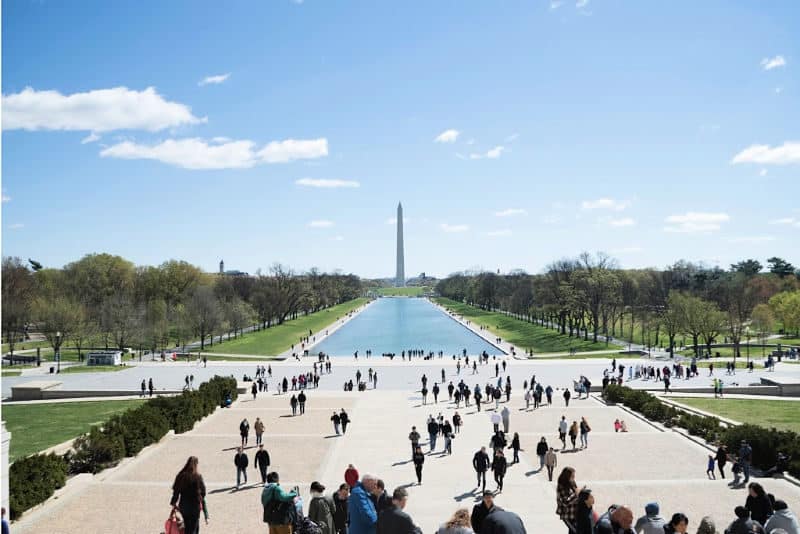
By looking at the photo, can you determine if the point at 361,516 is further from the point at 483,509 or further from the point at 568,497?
the point at 568,497

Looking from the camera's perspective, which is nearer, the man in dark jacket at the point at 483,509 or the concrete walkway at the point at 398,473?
the man in dark jacket at the point at 483,509

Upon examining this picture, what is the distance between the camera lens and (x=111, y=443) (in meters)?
20.4

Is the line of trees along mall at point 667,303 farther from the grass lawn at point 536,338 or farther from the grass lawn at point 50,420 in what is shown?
the grass lawn at point 50,420

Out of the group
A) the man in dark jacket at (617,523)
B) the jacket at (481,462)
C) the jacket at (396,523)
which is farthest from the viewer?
the jacket at (481,462)

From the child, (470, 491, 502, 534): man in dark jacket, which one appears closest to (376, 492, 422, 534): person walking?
(470, 491, 502, 534): man in dark jacket

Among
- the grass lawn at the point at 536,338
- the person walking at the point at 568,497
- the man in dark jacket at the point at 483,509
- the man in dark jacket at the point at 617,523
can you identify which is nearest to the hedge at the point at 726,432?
the person walking at the point at 568,497

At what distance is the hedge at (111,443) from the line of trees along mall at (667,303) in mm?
46224

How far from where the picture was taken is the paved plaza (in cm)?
1500

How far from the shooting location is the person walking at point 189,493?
10695mm

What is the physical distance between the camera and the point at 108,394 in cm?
3781

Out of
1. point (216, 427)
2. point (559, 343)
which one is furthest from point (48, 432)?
point (559, 343)

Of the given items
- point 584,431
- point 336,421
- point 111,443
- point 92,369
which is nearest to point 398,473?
point 336,421

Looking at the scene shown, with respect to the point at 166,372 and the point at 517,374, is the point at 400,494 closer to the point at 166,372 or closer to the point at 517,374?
the point at 517,374

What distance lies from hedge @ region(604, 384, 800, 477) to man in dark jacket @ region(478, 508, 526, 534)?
14.9 metres
